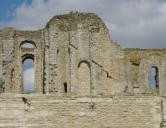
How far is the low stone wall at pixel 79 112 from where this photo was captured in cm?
1324

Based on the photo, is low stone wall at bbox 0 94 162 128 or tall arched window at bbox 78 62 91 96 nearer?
low stone wall at bbox 0 94 162 128

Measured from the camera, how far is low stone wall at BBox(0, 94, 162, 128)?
43.4 ft

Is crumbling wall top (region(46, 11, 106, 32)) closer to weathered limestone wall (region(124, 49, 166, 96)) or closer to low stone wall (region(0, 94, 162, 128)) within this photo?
weathered limestone wall (region(124, 49, 166, 96))

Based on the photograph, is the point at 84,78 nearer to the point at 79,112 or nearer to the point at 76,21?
the point at 76,21

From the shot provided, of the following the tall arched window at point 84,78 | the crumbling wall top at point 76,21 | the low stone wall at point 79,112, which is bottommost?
the low stone wall at point 79,112

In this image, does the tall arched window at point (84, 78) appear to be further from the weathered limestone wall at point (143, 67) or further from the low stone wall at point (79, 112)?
the low stone wall at point (79, 112)

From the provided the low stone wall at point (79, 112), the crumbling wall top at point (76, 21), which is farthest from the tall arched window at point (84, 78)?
the low stone wall at point (79, 112)

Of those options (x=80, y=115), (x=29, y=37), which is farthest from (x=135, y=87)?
(x=80, y=115)

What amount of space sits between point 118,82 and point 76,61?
3.67 metres

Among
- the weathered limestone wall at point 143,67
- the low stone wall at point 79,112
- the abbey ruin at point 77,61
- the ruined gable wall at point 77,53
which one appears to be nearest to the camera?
the low stone wall at point 79,112

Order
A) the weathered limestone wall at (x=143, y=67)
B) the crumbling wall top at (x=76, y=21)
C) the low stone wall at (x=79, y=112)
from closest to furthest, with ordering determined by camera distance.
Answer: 1. the low stone wall at (x=79, y=112)
2. the crumbling wall top at (x=76, y=21)
3. the weathered limestone wall at (x=143, y=67)

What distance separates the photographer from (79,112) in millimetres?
13625

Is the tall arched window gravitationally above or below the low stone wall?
above

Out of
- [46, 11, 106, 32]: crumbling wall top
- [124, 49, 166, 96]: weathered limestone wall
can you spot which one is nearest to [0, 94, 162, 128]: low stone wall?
[46, 11, 106, 32]: crumbling wall top
